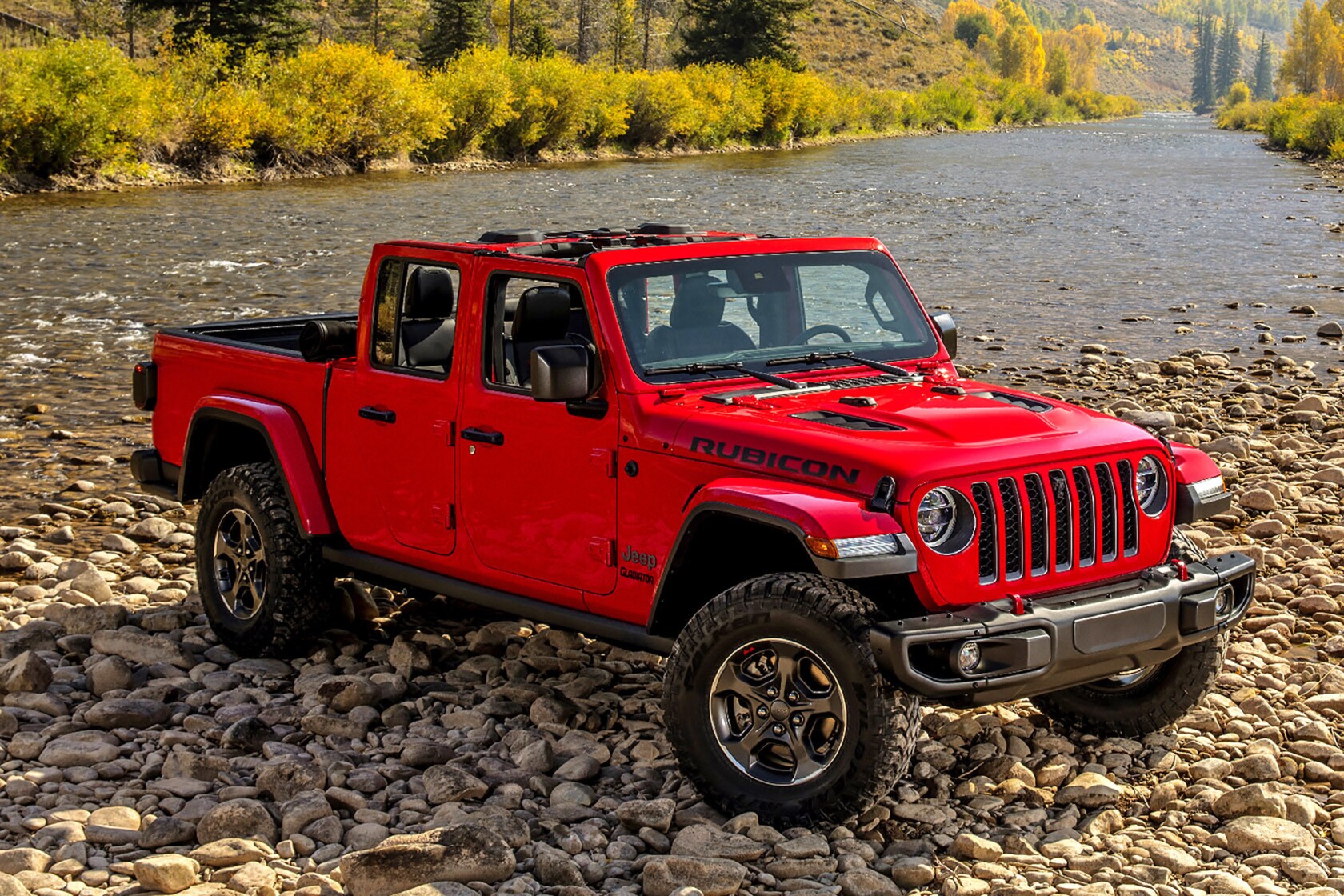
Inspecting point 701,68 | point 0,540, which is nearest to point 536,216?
point 0,540

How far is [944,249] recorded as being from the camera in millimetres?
27516

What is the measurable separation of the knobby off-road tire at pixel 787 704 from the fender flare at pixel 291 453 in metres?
2.15

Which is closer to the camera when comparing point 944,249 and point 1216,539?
point 1216,539

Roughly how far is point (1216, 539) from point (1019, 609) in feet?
Answer: 14.8

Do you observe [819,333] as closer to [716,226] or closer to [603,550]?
[603,550]

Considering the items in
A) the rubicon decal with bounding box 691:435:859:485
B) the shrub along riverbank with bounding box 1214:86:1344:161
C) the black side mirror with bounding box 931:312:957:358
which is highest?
the shrub along riverbank with bounding box 1214:86:1344:161

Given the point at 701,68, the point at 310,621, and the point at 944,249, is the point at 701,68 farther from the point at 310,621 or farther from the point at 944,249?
the point at 310,621

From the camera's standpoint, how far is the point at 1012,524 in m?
4.92

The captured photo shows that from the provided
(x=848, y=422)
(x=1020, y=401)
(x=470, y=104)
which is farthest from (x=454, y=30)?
(x=848, y=422)

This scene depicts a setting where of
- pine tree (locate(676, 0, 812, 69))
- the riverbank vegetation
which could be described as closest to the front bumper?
pine tree (locate(676, 0, 812, 69))

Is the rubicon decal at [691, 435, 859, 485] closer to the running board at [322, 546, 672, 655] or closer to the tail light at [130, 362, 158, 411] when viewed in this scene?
the running board at [322, 546, 672, 655]

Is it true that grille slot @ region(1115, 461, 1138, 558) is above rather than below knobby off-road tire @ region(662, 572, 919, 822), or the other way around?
above

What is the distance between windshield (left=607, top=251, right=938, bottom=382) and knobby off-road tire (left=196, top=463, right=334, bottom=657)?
1962 mm

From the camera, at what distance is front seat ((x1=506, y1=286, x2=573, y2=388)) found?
19.2 ft
